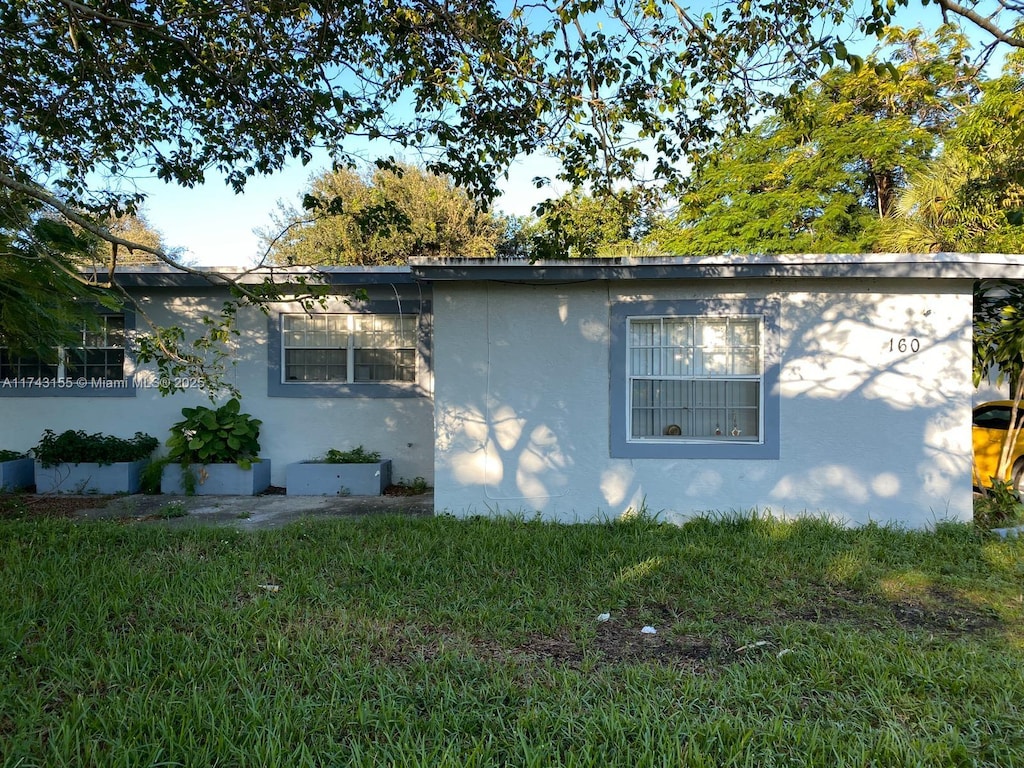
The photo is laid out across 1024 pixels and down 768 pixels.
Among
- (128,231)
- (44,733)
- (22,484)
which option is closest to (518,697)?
(44,733)

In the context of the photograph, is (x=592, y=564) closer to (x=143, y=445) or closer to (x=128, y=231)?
(x=143, y=445)

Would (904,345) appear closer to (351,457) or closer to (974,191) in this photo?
(974,191)

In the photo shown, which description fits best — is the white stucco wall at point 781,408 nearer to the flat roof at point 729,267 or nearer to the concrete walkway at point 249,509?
the flat roof at point 729,267

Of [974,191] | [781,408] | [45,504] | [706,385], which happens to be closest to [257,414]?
[45,504]

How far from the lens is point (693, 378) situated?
7125 mm

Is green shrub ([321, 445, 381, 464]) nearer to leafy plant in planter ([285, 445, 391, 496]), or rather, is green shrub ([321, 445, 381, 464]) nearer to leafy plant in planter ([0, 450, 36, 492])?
leafy plant in planter ([285, 445, 391, 496])

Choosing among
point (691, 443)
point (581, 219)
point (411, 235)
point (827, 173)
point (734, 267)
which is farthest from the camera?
point (411, 235)

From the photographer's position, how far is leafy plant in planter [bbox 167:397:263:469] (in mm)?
8977

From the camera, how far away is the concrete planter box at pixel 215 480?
8.96 meters

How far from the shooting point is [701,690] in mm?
3404

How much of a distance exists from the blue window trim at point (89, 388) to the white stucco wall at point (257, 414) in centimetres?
7

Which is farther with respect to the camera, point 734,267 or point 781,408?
point 781,408

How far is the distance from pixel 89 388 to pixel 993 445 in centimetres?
1217

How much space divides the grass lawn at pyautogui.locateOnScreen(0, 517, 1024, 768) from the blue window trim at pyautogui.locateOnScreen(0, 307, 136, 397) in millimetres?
3714
